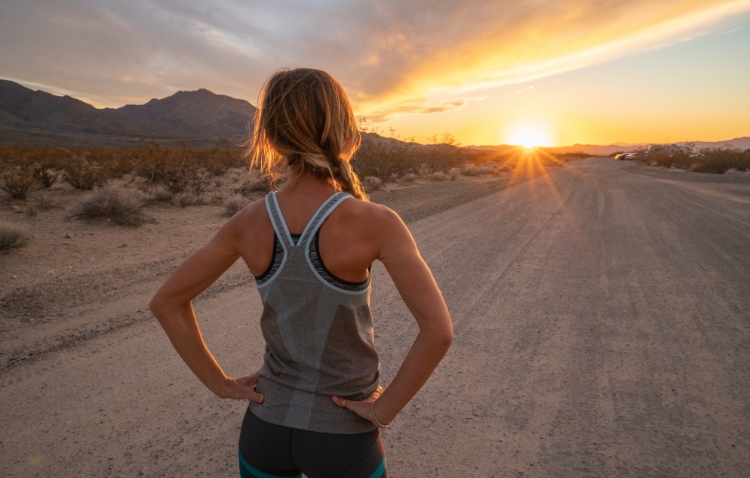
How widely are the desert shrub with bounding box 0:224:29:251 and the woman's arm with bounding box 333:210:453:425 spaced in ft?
24.7

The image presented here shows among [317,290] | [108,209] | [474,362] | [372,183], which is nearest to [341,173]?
[317,290]

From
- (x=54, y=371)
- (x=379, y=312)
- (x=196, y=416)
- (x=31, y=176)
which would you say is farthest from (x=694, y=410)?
(x=31, y=176)

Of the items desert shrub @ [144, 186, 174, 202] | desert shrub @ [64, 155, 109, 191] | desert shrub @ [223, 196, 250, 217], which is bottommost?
desert shrub @ [223, 196, 250, 217]

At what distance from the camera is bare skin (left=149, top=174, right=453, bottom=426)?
3.55ft

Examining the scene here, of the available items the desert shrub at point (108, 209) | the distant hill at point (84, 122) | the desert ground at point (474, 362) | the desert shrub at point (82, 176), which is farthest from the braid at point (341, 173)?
the distant hill at point (84, 122)

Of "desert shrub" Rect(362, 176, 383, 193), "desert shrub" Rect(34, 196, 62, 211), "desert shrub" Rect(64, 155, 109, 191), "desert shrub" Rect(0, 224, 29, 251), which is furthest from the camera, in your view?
"desert shrub" Rect(362, 176, 383, 193)

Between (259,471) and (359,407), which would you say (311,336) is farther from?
(259,471)

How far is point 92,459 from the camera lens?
8.59 ft

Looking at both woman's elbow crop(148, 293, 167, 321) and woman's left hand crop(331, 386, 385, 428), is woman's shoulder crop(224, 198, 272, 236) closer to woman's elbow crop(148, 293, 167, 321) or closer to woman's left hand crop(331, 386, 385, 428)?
woman's elbow crop(148, 293, 167, 321)

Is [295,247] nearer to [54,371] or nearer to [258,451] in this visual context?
[258,451]

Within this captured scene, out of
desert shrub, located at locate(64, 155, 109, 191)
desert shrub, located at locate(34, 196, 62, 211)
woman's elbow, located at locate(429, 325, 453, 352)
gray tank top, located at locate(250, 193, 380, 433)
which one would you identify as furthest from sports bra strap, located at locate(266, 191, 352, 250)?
desert shrub, located at locate(64, 155, 109, 191)

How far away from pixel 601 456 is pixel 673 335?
7.17 feet

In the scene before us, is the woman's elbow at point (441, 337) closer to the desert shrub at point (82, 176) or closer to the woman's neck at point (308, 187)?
the woman's neck at point (308, 187)

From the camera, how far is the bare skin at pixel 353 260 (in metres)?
1.08
